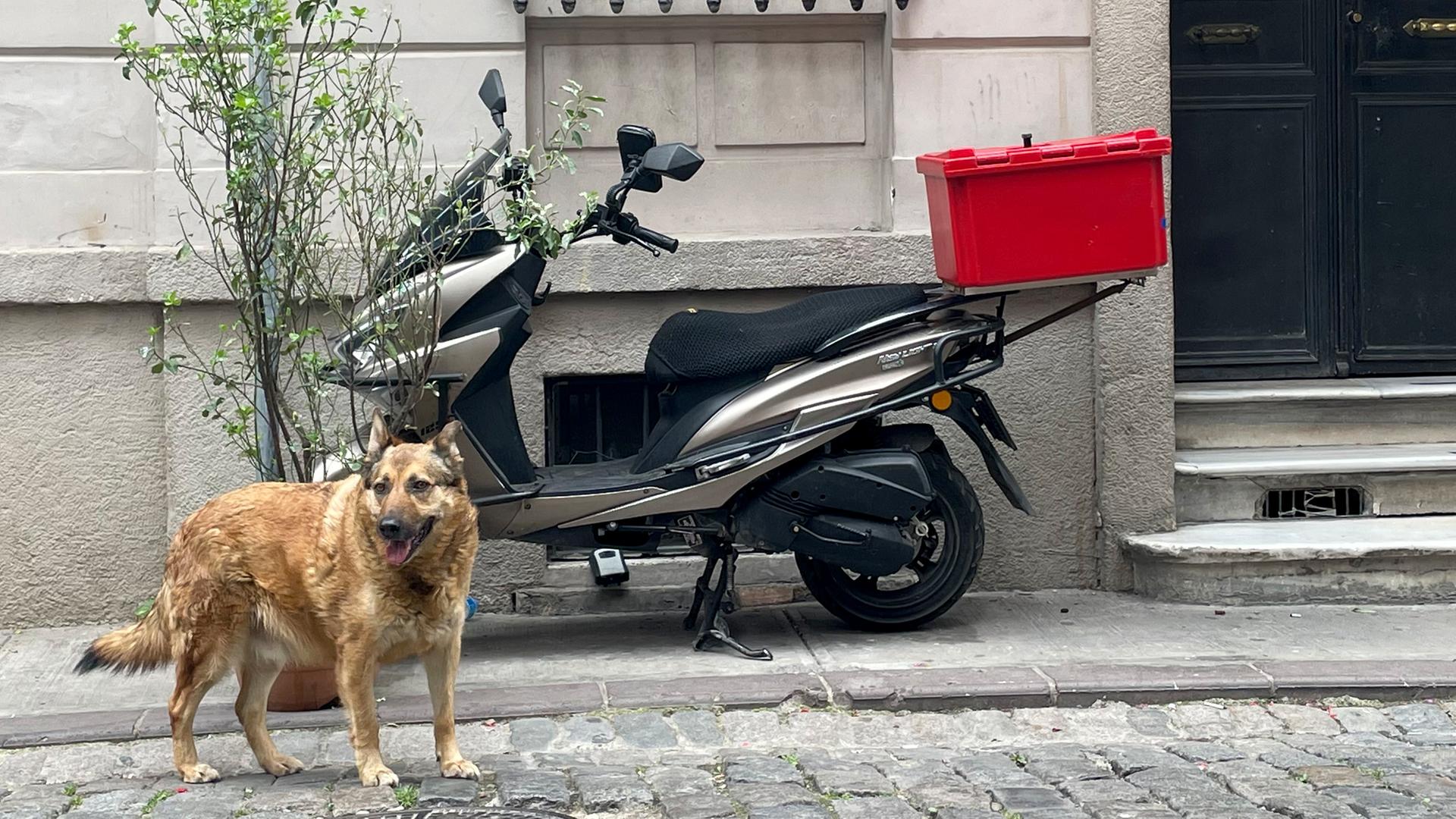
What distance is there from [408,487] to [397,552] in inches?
7.0

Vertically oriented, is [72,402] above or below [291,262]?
below

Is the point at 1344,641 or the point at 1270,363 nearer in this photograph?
the point at 1344,641

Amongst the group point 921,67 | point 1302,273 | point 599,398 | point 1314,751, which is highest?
point 921,67

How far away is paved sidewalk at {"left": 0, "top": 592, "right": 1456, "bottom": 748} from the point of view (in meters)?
5.62

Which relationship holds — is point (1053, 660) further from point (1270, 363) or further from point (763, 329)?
point (1270, 363)

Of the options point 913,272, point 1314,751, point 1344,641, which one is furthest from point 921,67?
point 1314,751

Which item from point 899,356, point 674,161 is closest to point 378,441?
point 674,161

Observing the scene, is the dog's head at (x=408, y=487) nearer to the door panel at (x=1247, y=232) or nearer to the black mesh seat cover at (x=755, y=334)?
the black mesh seat cover at (x=755, y=334)

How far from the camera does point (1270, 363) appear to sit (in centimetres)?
786

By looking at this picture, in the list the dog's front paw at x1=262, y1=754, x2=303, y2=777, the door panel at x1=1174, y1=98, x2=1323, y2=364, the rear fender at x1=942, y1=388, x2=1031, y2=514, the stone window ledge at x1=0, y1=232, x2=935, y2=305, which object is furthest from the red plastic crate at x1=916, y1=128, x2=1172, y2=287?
the dog's front paw at x1=262, y1=754, x2=303, y2=777

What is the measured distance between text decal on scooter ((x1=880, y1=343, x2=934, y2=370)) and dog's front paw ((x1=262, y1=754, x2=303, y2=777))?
7.90 feet

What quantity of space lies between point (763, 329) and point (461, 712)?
5.70 ft

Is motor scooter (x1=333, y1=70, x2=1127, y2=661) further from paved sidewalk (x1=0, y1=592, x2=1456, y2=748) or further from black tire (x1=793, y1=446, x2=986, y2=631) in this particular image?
paved sidewalk (x1=0, y1=592, x2=1456, y2=748)

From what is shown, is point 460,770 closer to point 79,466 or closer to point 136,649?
point 136,649
